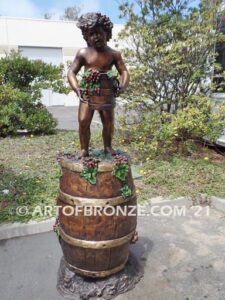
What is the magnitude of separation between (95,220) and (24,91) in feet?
20.2

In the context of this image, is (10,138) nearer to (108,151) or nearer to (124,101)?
(124,101)

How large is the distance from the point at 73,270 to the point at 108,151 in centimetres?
111

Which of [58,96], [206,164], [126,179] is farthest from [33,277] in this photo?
[58,96]

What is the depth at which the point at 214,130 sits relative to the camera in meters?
5.86

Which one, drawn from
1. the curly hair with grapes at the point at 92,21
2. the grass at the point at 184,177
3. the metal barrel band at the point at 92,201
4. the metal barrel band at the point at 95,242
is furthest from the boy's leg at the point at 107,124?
the grass at the point at 184,177

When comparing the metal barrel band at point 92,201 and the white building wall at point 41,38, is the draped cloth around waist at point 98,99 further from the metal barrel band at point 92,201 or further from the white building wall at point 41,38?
the white building wall at point 41,38

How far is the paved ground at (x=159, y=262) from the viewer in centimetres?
272

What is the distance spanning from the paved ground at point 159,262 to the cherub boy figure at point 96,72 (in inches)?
52.7

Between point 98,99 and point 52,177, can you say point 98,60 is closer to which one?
point 98,99

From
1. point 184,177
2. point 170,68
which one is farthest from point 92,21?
point 170,68

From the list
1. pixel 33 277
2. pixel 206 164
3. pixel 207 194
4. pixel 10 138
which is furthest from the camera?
pixel 10 138

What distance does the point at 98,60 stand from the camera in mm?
2473

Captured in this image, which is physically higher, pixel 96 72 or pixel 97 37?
pixel 97 37

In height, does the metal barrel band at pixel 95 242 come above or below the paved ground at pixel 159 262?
above
